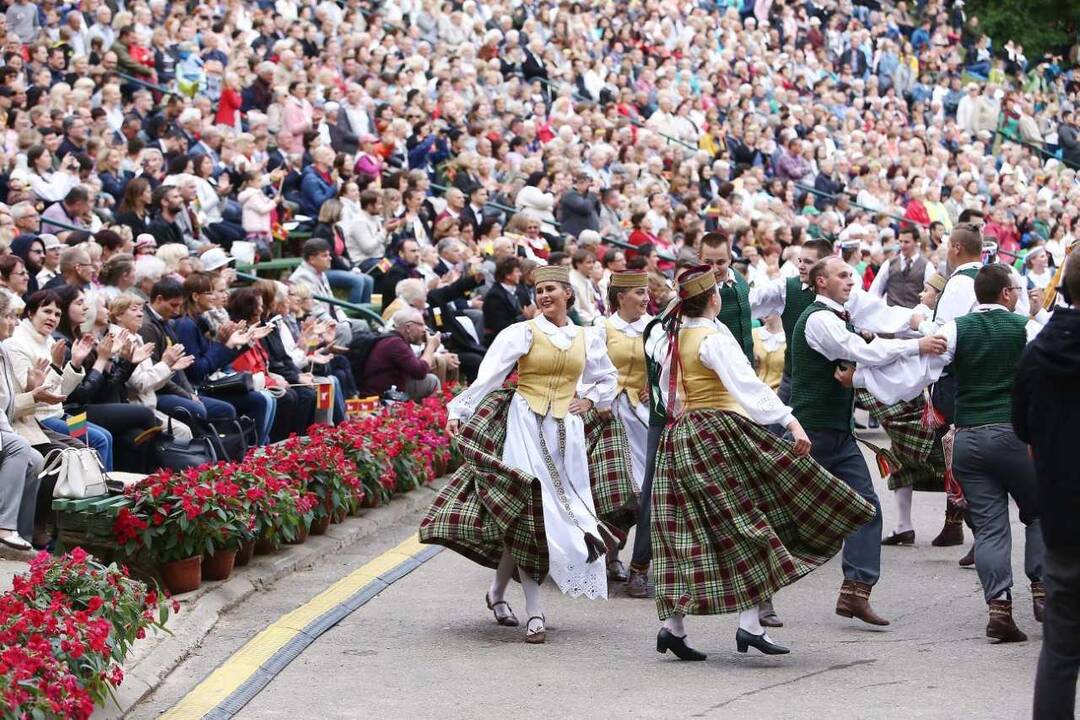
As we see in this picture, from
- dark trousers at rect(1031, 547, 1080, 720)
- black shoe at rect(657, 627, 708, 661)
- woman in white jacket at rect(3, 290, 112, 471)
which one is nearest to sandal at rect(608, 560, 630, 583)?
black shoe at rect(657, 627, 708, 661)

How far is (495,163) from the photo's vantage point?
22344mm

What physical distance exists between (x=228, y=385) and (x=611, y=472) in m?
3.11

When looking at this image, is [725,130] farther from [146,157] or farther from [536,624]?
[536,624]

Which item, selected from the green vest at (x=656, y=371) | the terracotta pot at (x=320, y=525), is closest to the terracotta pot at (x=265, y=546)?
the terracotta pot at (x=320, y=525)

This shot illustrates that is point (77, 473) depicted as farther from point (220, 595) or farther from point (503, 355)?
point (503, 355)

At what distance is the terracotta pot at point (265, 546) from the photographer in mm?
9992

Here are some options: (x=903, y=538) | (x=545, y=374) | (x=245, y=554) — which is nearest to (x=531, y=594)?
(x=545, y=374)

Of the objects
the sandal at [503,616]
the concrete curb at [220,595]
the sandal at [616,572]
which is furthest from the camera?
the sandal at [616,572]

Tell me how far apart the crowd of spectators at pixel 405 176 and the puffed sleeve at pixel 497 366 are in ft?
7.30

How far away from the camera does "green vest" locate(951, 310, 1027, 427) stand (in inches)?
331

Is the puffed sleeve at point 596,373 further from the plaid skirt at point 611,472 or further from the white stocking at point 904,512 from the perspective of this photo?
the white stocking at point 904,512

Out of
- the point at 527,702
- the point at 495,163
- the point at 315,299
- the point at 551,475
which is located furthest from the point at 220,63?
the point at 527,702

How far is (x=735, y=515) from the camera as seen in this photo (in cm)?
807

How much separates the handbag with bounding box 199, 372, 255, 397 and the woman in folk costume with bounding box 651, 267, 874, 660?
4.45 metres
